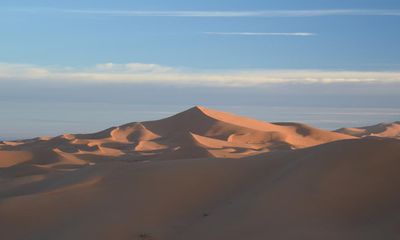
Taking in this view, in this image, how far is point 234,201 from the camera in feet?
42.4

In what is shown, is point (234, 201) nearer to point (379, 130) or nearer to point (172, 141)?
point (172, 141)

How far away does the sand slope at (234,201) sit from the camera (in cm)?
1133

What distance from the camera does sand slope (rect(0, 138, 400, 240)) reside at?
37.2ft

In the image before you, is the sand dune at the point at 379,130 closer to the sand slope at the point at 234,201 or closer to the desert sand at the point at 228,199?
the desert sand at the point at 228,199

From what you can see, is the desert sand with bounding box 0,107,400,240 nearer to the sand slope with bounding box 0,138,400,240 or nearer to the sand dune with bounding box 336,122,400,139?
the sand slope with bounding box 0,138,400,240

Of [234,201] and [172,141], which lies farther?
[172,141]

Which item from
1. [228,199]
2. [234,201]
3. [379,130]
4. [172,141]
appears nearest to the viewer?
[234,201]

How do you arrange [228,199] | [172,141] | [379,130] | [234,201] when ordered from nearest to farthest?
1. [234,201]
2. [228,199]
3. [172,141]
4. [379,130]

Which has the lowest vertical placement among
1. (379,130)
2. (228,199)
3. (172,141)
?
(379,130)

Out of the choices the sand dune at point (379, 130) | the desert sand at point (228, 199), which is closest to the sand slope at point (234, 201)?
the desert sand at point (228, 199)

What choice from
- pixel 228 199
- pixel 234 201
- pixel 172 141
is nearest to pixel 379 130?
pixel 172 141

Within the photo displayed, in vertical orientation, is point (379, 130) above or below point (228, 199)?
below

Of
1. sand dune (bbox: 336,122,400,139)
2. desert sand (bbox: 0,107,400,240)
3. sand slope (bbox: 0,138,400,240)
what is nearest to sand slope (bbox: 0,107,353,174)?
desert sand (bbox: 0,107,400,240)

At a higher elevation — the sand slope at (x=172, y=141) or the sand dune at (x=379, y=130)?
the sand slope at (x=172, y=141)
